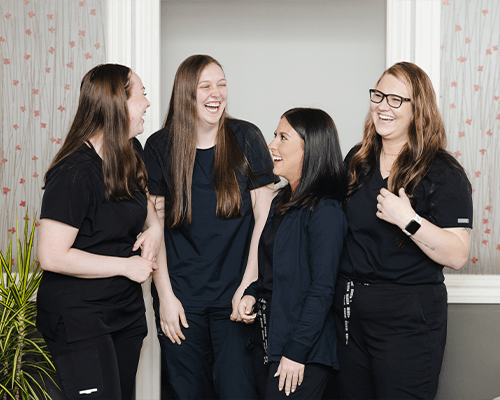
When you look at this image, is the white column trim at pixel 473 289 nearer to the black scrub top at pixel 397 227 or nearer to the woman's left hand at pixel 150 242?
the black scrub top at pixel 397 227

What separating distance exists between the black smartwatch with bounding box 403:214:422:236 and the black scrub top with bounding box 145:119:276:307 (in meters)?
0.68

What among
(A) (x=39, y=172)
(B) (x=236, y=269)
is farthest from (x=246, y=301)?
(A) (x=39, y=172)

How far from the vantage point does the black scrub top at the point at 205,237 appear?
190cm

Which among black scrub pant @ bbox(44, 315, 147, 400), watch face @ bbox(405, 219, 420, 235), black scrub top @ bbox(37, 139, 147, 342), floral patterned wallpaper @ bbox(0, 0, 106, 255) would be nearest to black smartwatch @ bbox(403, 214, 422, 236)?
watch face @ bbox(405, 219, 420, 235)

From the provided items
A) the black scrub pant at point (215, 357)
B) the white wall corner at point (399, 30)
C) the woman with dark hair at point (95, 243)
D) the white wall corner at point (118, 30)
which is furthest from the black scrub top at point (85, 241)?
the white wall corner at point (399, 30)

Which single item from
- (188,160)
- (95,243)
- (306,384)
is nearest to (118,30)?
(188,160)

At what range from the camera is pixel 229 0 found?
127 inches

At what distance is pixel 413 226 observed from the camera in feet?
4.73

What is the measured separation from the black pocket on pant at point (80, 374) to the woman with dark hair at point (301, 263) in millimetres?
562

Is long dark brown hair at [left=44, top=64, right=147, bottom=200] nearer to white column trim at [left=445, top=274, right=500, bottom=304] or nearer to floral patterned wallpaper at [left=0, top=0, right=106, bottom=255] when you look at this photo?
floral patterned wallpaper at [left=0, top=0, right=106, bottom=255]

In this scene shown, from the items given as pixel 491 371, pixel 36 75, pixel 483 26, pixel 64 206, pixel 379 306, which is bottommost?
pixel 491 371

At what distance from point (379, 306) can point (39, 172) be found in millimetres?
1963

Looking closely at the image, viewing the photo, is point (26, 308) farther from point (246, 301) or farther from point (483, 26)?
point (483, 26)

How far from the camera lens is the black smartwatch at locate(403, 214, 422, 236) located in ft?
4.73
